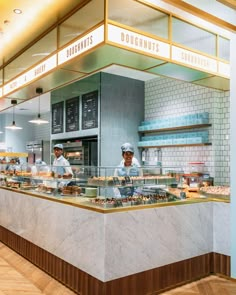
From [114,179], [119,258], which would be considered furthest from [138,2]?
[119,258]

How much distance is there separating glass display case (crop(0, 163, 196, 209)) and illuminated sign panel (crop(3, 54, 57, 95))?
52.3 inches

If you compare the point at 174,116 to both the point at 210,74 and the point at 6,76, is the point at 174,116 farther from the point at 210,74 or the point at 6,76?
the point at 6,76

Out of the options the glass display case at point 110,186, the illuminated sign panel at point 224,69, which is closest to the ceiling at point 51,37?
the illuminated sign panel at point 224,69

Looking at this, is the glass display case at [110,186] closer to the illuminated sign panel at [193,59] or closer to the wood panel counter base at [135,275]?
the wood panel counter base at [135,275]

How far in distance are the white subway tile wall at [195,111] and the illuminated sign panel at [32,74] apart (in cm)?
289

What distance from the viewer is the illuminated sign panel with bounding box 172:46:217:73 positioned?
3.71m

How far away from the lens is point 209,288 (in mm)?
3525

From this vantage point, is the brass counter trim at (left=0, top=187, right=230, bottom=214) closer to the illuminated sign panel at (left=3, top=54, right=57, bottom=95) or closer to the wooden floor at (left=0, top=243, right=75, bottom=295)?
the wooden floor at (left=0, top=243, right=75, bottom=295)

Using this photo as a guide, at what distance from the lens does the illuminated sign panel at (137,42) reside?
307cm

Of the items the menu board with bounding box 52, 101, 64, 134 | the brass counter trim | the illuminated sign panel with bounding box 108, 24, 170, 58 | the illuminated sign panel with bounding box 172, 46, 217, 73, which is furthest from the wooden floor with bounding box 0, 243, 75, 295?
the menu board with bounding box 52, 101, 64, 134

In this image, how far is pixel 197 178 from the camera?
17.5 ft

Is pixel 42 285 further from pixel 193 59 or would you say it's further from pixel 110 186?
pixel 193 59

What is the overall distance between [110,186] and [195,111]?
3327 millimetres

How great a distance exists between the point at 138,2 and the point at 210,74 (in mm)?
1401
